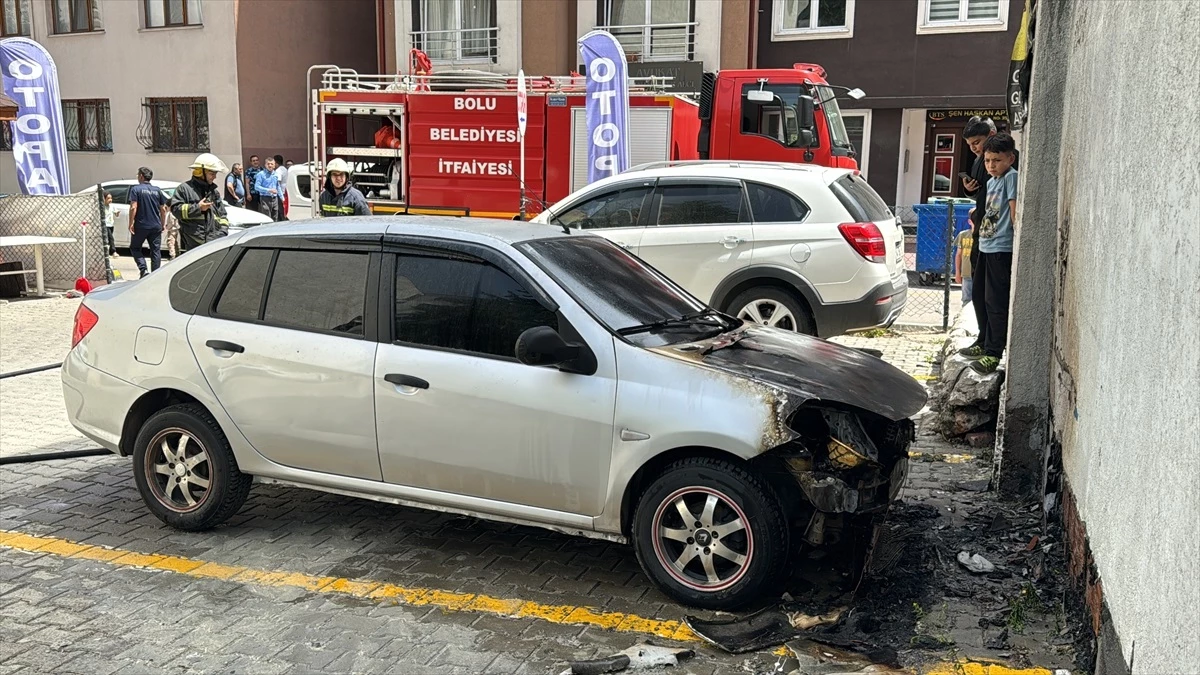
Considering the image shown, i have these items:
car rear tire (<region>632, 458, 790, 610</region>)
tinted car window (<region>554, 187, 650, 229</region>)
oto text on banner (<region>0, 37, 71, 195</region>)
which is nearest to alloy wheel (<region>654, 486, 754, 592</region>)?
car rear tire (<region>632, 458, 790, 610</region>)

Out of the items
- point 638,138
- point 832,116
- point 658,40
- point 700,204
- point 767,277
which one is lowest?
point 767,277

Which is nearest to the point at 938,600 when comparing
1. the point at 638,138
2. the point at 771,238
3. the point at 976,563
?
the point at 976,563

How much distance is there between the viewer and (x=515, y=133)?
14992 millimetres

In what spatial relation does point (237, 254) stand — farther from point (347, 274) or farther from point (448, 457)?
point (448, 457)

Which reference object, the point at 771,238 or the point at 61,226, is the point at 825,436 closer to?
the point at 771,238

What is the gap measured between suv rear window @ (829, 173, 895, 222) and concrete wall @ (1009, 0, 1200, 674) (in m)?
4.04

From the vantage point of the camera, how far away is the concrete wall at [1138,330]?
8.32 feet

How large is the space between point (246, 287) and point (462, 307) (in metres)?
1.30

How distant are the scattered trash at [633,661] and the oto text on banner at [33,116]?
15031 millimetres

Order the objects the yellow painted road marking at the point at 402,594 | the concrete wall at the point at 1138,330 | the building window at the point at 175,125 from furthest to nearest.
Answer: the building window at the point at 175,125 → the yellow painted road marking at the point at 402,594 → the concrete wall at the point at 1138,330

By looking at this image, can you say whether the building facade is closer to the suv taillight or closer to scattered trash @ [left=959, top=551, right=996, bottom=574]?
the suv taillight

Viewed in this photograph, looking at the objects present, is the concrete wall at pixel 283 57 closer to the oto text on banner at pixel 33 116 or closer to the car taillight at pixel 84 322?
the oto text on banner at pixel 33 116

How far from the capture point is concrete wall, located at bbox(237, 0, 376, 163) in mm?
26547

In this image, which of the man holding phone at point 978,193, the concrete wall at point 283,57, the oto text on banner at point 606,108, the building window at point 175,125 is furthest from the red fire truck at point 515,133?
the building window at point 175,125
